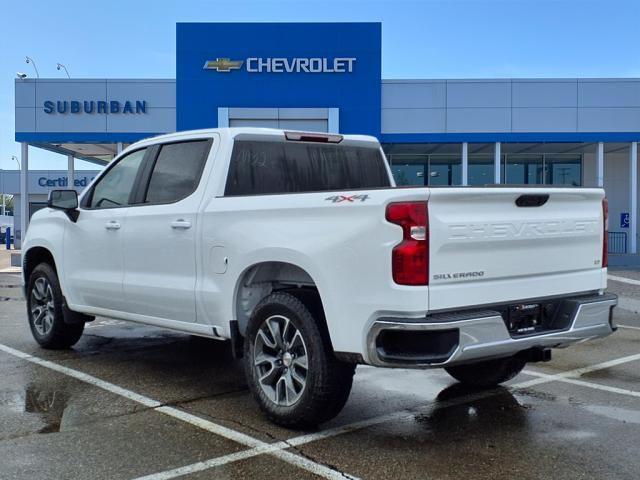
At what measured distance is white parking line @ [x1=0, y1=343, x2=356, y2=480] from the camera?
Answer: 12.3ft

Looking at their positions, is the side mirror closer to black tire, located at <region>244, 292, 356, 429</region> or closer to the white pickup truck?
the white pickup truck

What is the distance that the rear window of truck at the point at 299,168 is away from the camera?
524cm

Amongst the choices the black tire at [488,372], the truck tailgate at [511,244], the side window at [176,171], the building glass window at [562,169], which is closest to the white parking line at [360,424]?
the black tire at [488,372]

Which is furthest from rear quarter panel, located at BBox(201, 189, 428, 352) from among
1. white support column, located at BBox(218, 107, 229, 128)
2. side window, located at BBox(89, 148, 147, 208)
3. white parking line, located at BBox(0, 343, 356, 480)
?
white support column, located at BBox(218, 107, 229, 128)

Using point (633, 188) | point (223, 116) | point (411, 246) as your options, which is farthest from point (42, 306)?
point (633, 188)

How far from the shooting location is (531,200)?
4.19 metres

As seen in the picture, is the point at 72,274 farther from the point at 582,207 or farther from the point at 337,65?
the point at 337,65

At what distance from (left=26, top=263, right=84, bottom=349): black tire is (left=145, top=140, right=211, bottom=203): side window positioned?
1883 mm

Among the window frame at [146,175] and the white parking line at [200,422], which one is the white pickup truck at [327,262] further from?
the white parking line at [200,422]

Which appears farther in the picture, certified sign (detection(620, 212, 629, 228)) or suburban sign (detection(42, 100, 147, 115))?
certified sign (detection(620, 212, 629, 228))

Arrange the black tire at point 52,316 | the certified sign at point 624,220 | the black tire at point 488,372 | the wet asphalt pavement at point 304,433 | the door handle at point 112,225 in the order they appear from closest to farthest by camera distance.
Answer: the wet asphalt pavement at point 304,433 → the black tire at point 488,372 → the door handle at point 112,225 → the black tire at point 52,316 → the certified sign at point 624,220

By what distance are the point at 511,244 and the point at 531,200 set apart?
0.35 metres

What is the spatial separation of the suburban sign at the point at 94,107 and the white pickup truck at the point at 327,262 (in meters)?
17.4

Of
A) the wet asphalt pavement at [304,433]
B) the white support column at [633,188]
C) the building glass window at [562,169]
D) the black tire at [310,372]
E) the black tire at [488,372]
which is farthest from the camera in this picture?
the building glass window at [562,169]
